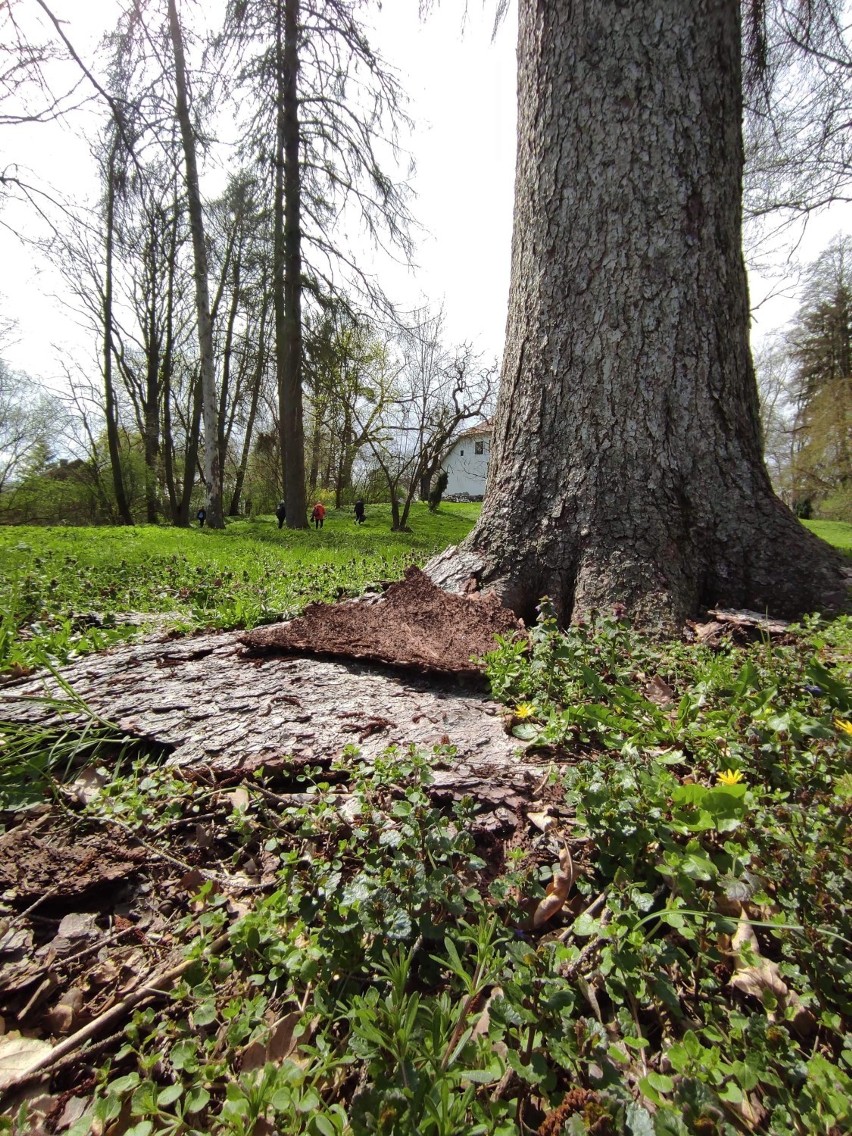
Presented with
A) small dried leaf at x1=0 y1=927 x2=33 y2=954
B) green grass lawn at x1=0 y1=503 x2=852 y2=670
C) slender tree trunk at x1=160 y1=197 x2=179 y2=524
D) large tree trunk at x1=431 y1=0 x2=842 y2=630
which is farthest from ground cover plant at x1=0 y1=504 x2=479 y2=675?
slender tree trunk at x1=160 y1=197 x2=179 y2=524

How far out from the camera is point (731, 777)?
48.8 inches

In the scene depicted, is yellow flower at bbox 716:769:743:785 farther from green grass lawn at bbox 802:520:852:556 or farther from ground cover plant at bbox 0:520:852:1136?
green grass lawn at bbox 802:520:852:556

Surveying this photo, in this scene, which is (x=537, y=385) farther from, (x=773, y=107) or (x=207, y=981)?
(x=773, y=107)

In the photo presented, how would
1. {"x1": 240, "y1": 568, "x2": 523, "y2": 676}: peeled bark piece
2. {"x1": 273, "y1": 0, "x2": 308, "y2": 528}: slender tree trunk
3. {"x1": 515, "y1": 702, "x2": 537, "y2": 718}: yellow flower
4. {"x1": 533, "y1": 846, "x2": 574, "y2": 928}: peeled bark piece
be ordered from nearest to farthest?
{"x1": 533, "y1": 846, "x2": 574, "y2": 928}: peeled bark piece < {"x1": 515, "y1": 702, "x2": 537, "y2": 718}: yellow flower < {"x1": 240, "y1": 568, "x2": 523, "y2": 676}: peeled bark piece < {"x1": 273, "y1": 0, "x2": 308, "y2": 528}: slender tree trunk

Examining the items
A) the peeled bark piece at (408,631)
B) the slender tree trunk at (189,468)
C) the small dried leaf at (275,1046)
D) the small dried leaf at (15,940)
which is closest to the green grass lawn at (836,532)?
the peeled bark piece at (408,631)

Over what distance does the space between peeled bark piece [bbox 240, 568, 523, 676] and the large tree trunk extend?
0.85ft

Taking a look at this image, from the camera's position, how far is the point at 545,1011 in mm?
865

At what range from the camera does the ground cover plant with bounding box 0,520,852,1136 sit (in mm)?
754

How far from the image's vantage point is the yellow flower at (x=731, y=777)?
1.23m

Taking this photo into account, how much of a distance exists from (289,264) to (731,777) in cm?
1370

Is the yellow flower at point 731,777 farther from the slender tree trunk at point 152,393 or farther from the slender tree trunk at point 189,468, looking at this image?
the slender tree trunk at point 152,393

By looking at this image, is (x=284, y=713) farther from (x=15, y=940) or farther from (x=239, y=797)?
(x=15, y=940)

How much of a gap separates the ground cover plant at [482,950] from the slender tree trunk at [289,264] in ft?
40.0

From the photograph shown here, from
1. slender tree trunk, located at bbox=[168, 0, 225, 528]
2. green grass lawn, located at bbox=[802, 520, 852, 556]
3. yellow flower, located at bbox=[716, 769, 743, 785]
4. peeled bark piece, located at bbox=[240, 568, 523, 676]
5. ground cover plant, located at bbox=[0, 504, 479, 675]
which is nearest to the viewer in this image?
yellow flower, located at bbox=[716, 769, 743, 785]
